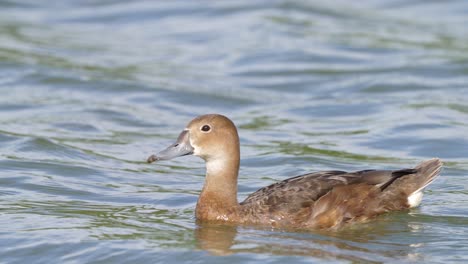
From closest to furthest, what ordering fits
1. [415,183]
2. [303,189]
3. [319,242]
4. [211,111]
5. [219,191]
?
[319,242] < [303,189] < [219,191] < [415,183] < [211,111]

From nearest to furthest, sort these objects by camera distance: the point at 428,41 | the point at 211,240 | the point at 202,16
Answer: the point at 211,240, the point at 428,41, the point at 202,16

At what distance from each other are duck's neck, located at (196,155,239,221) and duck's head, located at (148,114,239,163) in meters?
0.07

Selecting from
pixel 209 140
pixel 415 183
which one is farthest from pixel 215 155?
pixel 415 183

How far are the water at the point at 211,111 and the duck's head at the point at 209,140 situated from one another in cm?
66

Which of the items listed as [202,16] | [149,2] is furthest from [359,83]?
[149,2]

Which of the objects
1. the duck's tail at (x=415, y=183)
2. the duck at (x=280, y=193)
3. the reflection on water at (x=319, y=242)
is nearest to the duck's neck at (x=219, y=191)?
the duck at (x=280, y=193)

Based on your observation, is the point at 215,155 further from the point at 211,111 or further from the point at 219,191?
the point at 211,111

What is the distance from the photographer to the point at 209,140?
35.2ft

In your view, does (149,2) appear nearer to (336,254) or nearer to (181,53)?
(181,53)

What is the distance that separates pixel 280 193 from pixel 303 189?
8.3 inches

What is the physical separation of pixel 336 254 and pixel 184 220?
1.88 meters

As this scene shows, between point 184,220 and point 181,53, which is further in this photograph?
point 181,53

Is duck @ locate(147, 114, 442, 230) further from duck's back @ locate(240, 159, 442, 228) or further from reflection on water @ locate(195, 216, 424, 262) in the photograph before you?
reflection on water @ locate(195, 216, 424, 262)

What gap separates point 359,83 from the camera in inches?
720
